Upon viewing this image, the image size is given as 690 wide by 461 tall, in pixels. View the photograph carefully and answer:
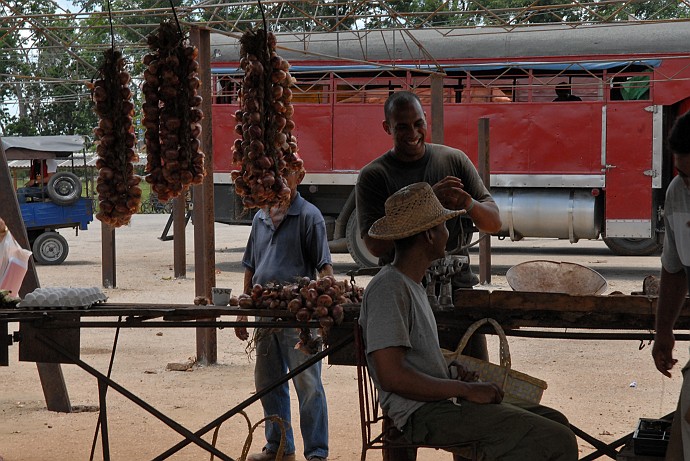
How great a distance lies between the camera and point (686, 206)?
3.42 m

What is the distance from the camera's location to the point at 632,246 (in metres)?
16.6

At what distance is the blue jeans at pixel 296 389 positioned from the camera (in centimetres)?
518

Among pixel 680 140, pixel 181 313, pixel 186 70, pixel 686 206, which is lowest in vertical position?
pixel 181 313

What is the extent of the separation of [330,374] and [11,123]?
32144 mm

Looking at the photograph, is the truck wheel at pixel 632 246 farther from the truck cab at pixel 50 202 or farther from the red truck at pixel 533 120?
the truck cab at pixel 50 202

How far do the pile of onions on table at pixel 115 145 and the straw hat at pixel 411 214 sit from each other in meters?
1.67

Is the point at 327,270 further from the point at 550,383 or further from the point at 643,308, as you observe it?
the point at 550,383

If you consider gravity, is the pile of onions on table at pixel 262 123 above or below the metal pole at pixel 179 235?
above

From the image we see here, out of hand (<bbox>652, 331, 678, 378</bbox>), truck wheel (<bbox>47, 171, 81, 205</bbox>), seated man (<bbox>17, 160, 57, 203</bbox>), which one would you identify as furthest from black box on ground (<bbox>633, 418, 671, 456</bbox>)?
seated man (<bbox>17, 160, 57, 203</bbox>)

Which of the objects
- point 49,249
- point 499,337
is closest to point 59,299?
point 499,337

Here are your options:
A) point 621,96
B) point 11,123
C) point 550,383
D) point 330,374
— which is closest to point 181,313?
point 330,374

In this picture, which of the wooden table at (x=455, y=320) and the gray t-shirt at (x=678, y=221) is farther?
the wooden table at (x=455, y=320)

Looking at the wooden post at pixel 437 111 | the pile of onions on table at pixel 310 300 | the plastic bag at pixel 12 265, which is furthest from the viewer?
the wooden post at pixel 437 111

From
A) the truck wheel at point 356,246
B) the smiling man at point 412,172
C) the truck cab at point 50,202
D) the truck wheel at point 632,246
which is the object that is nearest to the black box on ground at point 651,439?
the smiling man at point 412,172
